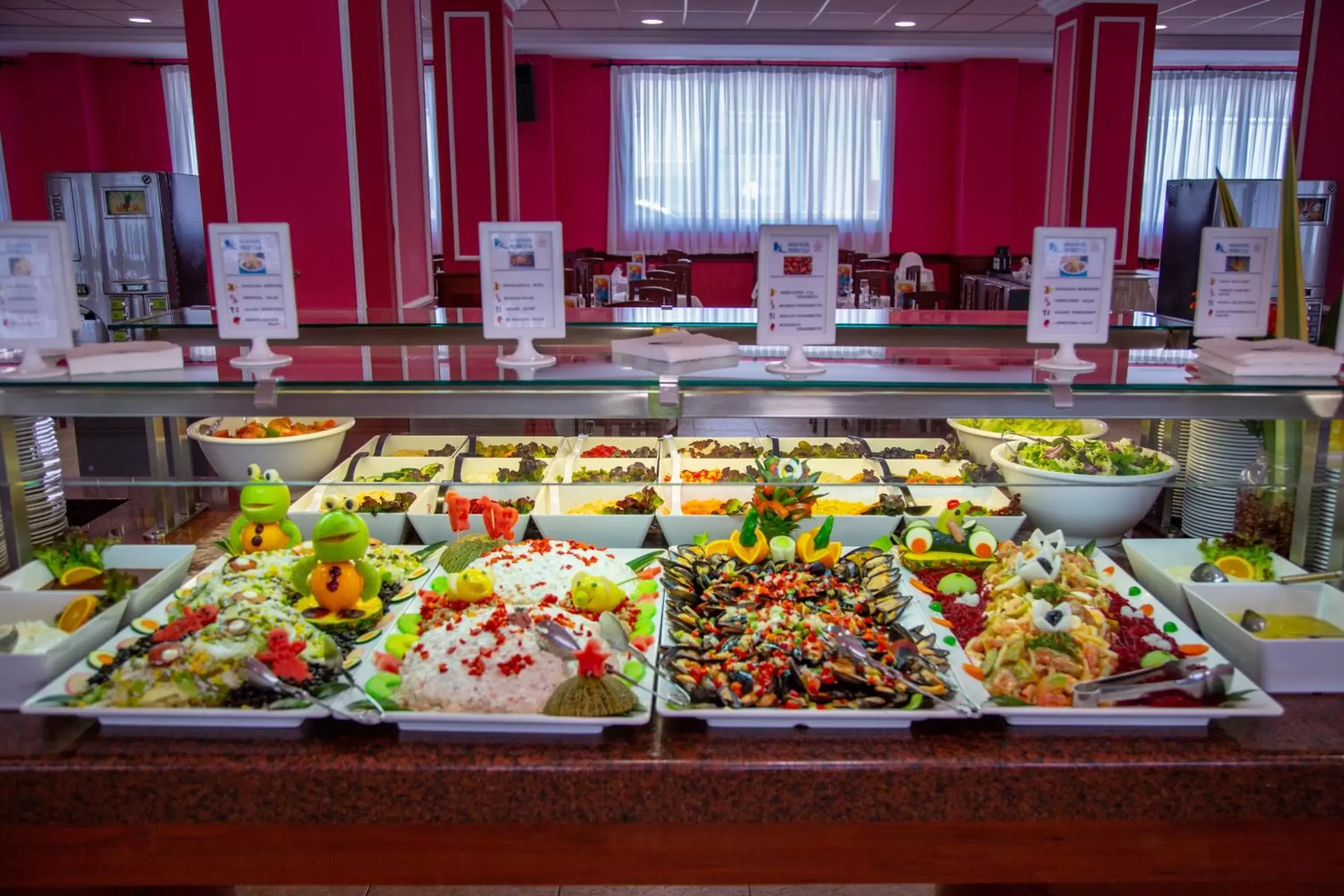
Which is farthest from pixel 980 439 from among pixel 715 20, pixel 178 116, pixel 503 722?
pixel 178 116

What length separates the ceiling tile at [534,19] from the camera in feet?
30.7

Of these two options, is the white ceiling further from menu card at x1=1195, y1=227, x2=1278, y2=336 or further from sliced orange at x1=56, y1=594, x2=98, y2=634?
sliced orange at x1=56, y1=594, x2=98, y2=634

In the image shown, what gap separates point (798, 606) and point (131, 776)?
4.04 ft

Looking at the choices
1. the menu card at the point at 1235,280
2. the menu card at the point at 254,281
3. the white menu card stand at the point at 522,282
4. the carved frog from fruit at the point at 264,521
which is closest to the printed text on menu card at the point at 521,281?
the white menu card stand at the point at 522,282

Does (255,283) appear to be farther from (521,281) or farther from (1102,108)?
(1102,108)

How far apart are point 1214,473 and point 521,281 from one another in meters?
1.67

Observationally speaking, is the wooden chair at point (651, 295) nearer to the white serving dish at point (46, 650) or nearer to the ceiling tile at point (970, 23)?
the ceiling tile at point (970, 23)

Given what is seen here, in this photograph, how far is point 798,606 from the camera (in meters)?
2.02

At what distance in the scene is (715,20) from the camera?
980 centimetres

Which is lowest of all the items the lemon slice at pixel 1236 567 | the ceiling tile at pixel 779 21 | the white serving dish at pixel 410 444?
the lemon slice at pixel 1236 567

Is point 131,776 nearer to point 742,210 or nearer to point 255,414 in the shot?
point 255,414

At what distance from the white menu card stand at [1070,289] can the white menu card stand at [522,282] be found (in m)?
0.96

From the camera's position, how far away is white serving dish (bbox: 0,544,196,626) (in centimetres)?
205

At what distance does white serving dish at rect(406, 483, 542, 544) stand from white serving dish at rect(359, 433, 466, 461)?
0.28 metres
